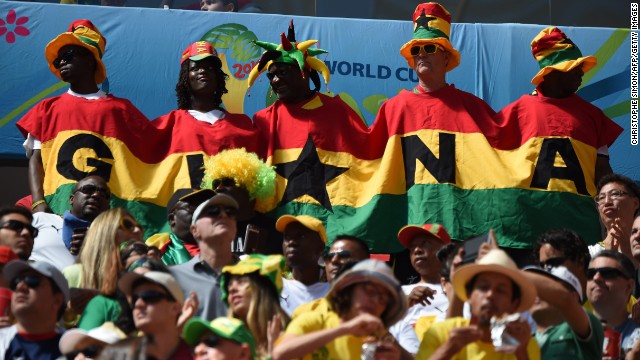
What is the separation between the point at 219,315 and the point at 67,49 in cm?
342

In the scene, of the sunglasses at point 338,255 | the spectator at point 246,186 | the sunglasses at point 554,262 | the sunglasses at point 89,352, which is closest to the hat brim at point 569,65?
the spectator at point 246,186

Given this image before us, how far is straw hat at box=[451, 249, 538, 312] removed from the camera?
6.54 meters

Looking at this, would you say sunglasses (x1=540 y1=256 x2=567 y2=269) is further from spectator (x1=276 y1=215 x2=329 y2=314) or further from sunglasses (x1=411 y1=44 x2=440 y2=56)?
sunglasses (x1=411 y1=44 x2=440 y2=56)

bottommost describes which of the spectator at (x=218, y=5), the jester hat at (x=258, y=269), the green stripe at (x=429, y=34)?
the jester hat at (x=258, y=269)

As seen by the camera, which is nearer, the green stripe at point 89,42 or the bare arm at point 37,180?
the bare arm at point 37,180

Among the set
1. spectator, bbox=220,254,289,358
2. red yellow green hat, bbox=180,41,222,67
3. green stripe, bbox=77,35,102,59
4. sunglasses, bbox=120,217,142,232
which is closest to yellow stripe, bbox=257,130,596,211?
red yellow green hat, bbox=180,41,222,67

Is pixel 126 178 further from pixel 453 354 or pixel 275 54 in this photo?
pixel 453 354

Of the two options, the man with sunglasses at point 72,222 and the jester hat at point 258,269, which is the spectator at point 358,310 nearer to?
the jester hat at point 258,269

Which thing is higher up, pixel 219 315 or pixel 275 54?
pixel 275 54

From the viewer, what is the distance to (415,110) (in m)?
10.2

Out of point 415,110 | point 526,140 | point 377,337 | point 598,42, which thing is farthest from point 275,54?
point 377,337

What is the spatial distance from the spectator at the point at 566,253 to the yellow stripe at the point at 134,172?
2.88 meters

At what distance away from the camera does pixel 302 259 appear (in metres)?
8.59

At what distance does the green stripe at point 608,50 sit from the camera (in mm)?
11922
